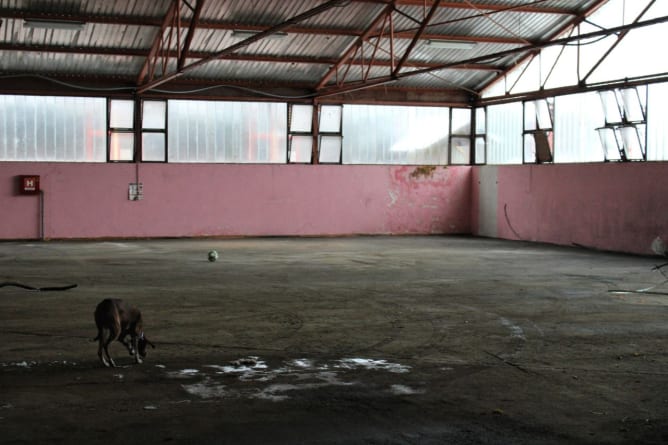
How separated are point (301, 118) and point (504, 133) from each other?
5855 mm

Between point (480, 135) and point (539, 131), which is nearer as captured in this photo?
point (539, 131)

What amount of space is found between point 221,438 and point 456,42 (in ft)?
51.9

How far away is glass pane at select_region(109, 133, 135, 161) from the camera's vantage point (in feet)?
66.9

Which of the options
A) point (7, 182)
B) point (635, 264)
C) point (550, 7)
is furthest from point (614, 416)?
point (7, 182)

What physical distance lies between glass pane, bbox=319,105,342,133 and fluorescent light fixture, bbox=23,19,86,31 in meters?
7.73

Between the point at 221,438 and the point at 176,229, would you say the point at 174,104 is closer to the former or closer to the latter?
the point at 176,229

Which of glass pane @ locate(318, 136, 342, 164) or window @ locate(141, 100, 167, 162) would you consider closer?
window @ locate(141, 100, 167, 162)

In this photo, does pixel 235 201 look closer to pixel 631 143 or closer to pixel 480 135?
pixel 480 135

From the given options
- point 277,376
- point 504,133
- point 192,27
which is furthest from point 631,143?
point 277,376

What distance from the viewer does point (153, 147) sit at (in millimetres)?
20688

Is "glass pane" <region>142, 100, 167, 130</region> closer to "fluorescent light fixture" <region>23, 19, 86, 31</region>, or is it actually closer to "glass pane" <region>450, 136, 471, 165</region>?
"fluorescent light fixture" <region>23, 19, 86, 31</region>

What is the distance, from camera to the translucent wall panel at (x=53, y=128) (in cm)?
1964

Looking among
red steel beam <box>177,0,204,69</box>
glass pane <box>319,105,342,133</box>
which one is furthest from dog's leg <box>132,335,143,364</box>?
glass pane <box>319,105,342,133</box>

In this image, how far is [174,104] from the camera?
20.8 m
